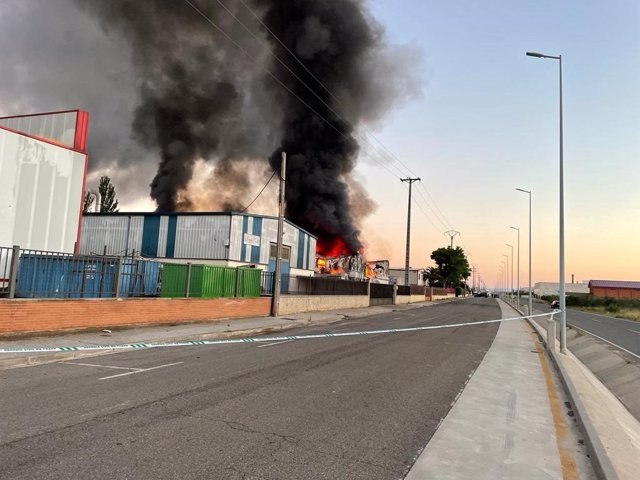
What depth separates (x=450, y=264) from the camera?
340 feet

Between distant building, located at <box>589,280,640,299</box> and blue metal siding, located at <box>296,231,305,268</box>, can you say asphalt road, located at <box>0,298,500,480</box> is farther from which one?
distant building, located at <box>589,280,640,299</box>

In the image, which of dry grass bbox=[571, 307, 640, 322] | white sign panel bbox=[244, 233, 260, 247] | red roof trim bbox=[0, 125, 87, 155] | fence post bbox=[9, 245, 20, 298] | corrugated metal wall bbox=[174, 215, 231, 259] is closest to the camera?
fence post bbox=[9, 245, 20, 298]

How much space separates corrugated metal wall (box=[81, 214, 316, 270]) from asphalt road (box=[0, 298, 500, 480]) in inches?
793

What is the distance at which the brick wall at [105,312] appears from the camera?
1099 centimetres

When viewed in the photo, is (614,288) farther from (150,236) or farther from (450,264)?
(150,236)

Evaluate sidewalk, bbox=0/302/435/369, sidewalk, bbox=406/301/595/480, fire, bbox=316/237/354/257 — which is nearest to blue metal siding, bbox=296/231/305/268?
sidewalk, bbox=0/302/435/369

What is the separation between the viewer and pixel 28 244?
15883mm

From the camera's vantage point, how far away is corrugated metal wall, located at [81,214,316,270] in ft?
97.7

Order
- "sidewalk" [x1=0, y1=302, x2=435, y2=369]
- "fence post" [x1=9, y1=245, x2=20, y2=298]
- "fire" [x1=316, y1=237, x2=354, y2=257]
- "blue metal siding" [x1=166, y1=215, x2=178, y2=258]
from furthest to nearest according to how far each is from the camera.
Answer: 1. "fire" [x1=316, y1=237, x2=354, y2=257]
2. "blue metal siding" [x1=166, y1=215, x2=178, y2=258]
3. "fence post" [x1=9, y1=245, x2=20, y2=298]
4. "sidewalk" [x1=0, y1=302, x2=435, y2=369]

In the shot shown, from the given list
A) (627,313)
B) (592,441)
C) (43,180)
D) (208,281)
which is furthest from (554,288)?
(592,441)

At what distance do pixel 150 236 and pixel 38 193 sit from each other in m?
15.4

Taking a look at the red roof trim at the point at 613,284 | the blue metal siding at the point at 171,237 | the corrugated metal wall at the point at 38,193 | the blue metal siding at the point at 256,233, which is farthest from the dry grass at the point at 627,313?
the red roof trim at the point at 613,284

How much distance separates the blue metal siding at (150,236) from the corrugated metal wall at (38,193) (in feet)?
45.7

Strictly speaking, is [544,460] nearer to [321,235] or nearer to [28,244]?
[28,244]
